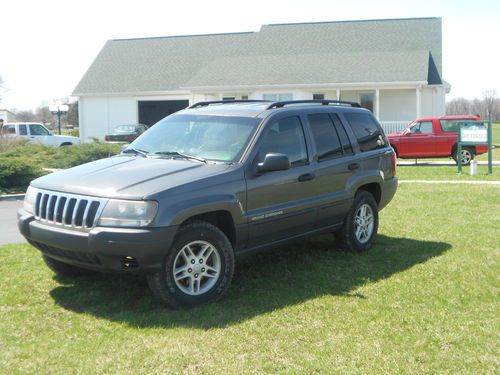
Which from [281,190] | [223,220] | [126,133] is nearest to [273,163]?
[281,190]

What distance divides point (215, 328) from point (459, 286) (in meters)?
2.63

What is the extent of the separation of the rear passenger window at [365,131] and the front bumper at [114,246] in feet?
11.1

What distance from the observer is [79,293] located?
236 inches

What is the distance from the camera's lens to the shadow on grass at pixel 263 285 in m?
5.35

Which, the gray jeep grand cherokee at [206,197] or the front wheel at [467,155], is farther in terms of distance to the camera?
the front wheel at [467,155]

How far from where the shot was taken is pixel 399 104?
3269cm

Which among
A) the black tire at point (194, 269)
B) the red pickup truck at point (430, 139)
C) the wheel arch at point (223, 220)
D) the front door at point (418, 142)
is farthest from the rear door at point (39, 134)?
the black tire at point (194, 269)

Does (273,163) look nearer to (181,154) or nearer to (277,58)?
(181,154)

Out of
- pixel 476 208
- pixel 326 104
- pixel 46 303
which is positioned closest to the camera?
pixel 46 303

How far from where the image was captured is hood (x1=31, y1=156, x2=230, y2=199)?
530 centimetres

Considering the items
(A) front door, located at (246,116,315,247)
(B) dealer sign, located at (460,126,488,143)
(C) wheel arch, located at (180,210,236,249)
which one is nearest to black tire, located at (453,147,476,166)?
(B) dealer sign, located at (460,126,488,143)

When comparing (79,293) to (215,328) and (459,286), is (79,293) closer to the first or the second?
(215,328)

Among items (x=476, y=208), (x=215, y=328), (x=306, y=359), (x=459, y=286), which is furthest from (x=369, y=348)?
(x=476, y=208)

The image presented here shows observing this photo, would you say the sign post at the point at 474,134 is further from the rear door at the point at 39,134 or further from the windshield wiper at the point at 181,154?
the rear door at the point at 39,134
